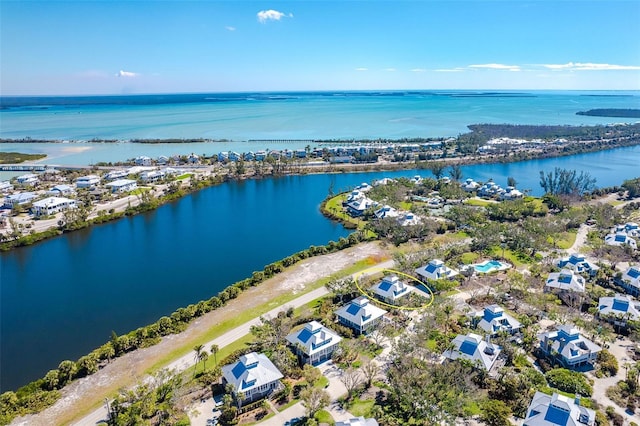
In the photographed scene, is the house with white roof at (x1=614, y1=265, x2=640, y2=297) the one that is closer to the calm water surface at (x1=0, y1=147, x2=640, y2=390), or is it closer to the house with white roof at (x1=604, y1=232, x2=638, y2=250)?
the house with white roof at (x1=604, y1=232, x2=638, y2=250)

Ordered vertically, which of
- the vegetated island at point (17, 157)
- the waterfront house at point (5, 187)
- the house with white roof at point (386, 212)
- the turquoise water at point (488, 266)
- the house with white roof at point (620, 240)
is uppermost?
the vegetated island at point (17, 157)

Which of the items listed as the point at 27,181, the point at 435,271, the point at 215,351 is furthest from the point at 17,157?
the point at 435,271

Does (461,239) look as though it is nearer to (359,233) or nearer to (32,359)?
(359,233)

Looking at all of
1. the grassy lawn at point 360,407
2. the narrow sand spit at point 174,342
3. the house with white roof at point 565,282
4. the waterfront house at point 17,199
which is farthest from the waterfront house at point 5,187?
the house with white roof at point 565,282

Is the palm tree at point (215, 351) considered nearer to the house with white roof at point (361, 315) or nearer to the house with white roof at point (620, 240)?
the house with white roof at point (361, 315)

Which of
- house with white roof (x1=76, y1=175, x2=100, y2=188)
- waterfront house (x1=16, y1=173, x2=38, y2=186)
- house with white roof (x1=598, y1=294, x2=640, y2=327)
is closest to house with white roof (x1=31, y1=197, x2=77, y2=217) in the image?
house with white roof (x1=76, y1=175, x2=100, y2=188)

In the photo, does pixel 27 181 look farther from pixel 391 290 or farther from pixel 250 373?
pixel 391 290

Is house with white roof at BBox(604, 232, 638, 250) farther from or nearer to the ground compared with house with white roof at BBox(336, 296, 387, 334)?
farther from the ground
